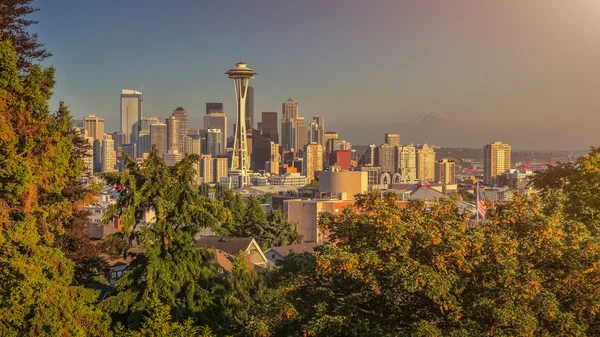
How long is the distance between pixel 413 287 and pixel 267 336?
89.4 inches

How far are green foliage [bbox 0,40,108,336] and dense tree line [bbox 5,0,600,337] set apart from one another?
29 mm

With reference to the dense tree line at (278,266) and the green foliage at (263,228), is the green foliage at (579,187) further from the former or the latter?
the green foliage at (263,228)

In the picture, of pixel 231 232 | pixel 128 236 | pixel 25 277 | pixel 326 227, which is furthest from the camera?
pixel 231 232

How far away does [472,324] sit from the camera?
38.9 feet

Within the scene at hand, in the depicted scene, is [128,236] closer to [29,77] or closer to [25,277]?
[25,277]

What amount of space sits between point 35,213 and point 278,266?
4.93 meters

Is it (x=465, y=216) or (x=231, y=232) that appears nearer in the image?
(x=465, y=216)

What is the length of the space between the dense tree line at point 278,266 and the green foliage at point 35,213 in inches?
1.1

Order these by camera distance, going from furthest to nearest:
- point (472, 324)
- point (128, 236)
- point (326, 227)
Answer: point (128, 236), point (326, 227), point (472, 324)

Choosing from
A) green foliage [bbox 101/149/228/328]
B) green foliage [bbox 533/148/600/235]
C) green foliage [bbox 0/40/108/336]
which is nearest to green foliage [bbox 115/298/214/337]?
green foliage [bbox 101/149/228/328]

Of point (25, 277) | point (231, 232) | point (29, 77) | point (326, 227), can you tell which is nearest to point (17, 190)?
point (25, 277)

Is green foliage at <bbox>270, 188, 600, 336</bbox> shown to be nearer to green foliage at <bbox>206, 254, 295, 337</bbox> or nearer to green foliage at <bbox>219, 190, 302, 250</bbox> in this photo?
green foliage at <bbox>206, 254, 295, 337</bbox>

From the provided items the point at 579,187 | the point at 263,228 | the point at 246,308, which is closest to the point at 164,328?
the point at 246,308

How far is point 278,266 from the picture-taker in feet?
57.9
